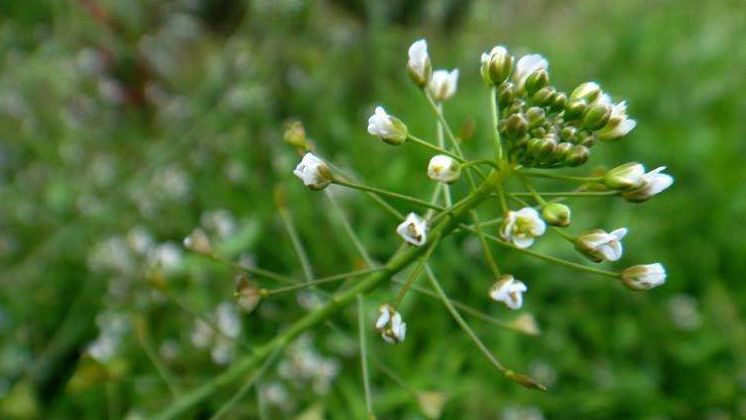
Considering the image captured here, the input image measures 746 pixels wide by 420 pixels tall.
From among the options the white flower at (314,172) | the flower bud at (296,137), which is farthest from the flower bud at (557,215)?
the flower bud at (296,137)

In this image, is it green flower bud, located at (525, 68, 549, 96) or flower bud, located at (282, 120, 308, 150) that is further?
flower bud, located at (282, 120, 308, 150)

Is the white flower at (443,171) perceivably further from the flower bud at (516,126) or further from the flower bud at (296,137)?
the flower bud at (296,137)

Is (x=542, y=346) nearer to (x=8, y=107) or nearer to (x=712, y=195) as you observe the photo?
(x=712, y=195)

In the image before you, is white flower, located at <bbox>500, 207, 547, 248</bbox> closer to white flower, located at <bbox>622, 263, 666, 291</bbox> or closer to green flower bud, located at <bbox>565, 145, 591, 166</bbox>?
green flower bud, located at <bbox>565, 145, 591, 166</bbox>

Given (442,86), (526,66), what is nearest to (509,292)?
(526,66)

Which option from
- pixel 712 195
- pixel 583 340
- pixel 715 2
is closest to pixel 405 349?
pixel 583 340

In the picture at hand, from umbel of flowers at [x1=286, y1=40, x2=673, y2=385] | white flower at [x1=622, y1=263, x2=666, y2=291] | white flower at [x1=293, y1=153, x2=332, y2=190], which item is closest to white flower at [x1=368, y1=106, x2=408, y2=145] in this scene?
umbel of flowers at [x1=286, y1=40, x2=673, y2=385]

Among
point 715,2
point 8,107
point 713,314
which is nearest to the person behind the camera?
point 713,314
